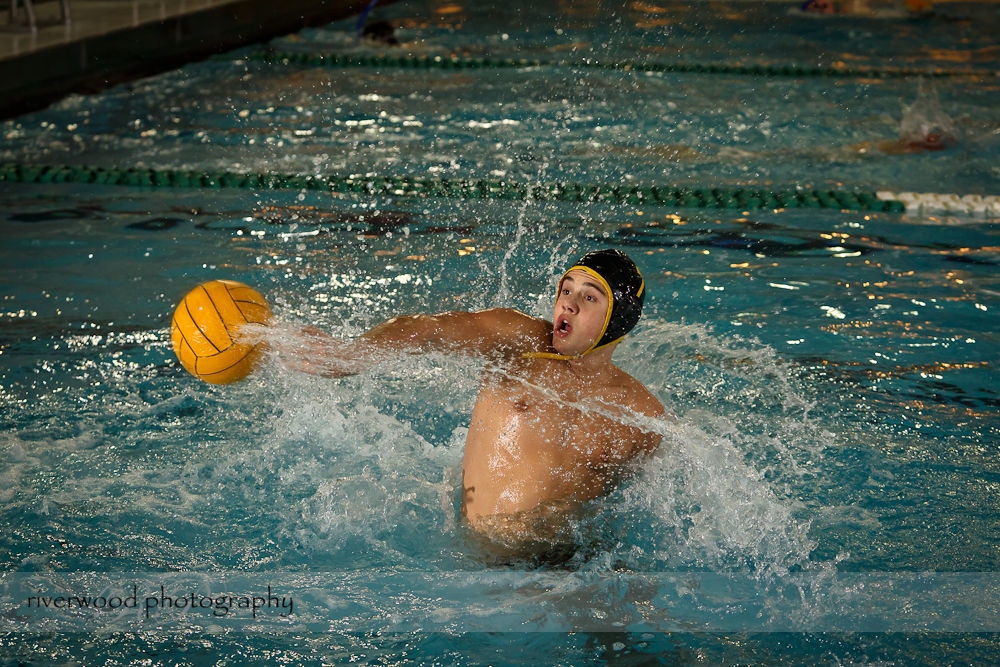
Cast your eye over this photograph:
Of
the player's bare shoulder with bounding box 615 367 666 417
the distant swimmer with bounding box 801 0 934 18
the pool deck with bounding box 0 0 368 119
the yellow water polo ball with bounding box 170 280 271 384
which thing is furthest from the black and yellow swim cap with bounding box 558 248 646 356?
the distant swimmer with bounding box 801 0 934 18

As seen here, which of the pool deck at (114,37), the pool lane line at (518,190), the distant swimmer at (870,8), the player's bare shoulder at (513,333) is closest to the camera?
the player's bare shoulder at (513,333)

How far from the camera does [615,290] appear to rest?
8.13ft

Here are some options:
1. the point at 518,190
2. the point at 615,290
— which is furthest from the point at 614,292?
the point at 518,190

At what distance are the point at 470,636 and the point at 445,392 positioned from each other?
3.94 ft

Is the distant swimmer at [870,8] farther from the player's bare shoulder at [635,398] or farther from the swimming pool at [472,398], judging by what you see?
the player's bare shoulder at [635,398]

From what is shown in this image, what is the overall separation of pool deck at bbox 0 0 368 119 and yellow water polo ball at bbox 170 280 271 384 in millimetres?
4775

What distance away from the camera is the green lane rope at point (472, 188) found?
5.22m

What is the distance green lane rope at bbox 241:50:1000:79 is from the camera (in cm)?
822

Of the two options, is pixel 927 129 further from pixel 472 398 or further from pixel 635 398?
pixel 635 398

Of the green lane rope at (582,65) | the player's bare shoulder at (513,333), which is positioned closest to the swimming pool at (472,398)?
the player's bare shoulder at (513,333)

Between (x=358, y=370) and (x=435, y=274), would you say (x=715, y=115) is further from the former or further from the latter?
(x=358, y=370)

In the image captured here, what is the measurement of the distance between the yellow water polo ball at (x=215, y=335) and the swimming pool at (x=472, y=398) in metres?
0.13

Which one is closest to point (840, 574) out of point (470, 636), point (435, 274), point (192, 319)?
point (470, 636)

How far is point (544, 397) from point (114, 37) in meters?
6.44
